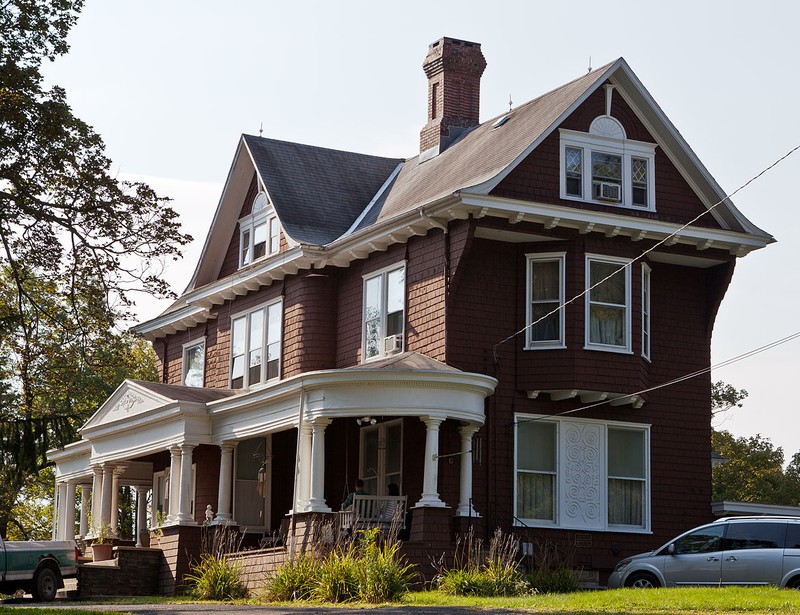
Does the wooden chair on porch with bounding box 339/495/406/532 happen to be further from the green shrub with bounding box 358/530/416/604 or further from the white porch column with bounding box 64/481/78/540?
the white porch column with bounding box 64/481/78/540

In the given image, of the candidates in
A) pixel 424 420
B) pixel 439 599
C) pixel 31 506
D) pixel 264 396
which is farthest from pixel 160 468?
pixel 31 506

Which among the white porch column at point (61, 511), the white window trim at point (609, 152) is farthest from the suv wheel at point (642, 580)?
the white porch column at point (61, 511)

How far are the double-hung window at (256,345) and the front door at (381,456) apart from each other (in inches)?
150

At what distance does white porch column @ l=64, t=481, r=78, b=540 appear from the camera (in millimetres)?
39781

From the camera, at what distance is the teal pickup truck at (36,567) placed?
27.6m

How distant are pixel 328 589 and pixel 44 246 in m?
7.33

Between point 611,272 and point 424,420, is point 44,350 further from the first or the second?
point 611,272

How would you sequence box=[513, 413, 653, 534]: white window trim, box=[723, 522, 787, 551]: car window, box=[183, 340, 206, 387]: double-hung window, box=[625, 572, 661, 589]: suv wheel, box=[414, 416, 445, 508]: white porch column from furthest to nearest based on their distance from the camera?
box=[183, 340, 206, 387]: double-hung window < box=[513, 413, 653, 534]: white window trim < box=[414, 416, 445, 508]: white porch column < box=[625, 572, 661, 589]: suv wheel < box=[723, 522, 787, 551]: car window

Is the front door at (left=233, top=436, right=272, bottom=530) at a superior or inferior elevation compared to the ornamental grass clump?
superior

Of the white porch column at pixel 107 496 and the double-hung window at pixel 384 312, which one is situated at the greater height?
the double-hung window at pixel 384 312

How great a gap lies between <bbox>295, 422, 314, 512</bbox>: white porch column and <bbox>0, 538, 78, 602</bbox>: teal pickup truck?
5.12 meters

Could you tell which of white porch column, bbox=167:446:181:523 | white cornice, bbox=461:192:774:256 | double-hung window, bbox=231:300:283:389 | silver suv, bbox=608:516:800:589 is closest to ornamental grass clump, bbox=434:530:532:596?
silver suv, bbox=608:516:800:589

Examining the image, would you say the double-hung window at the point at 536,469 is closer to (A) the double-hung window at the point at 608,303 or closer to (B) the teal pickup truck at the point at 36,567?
(A) the double-hung window at the point at 608,303

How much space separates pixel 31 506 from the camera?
60.9 metres
